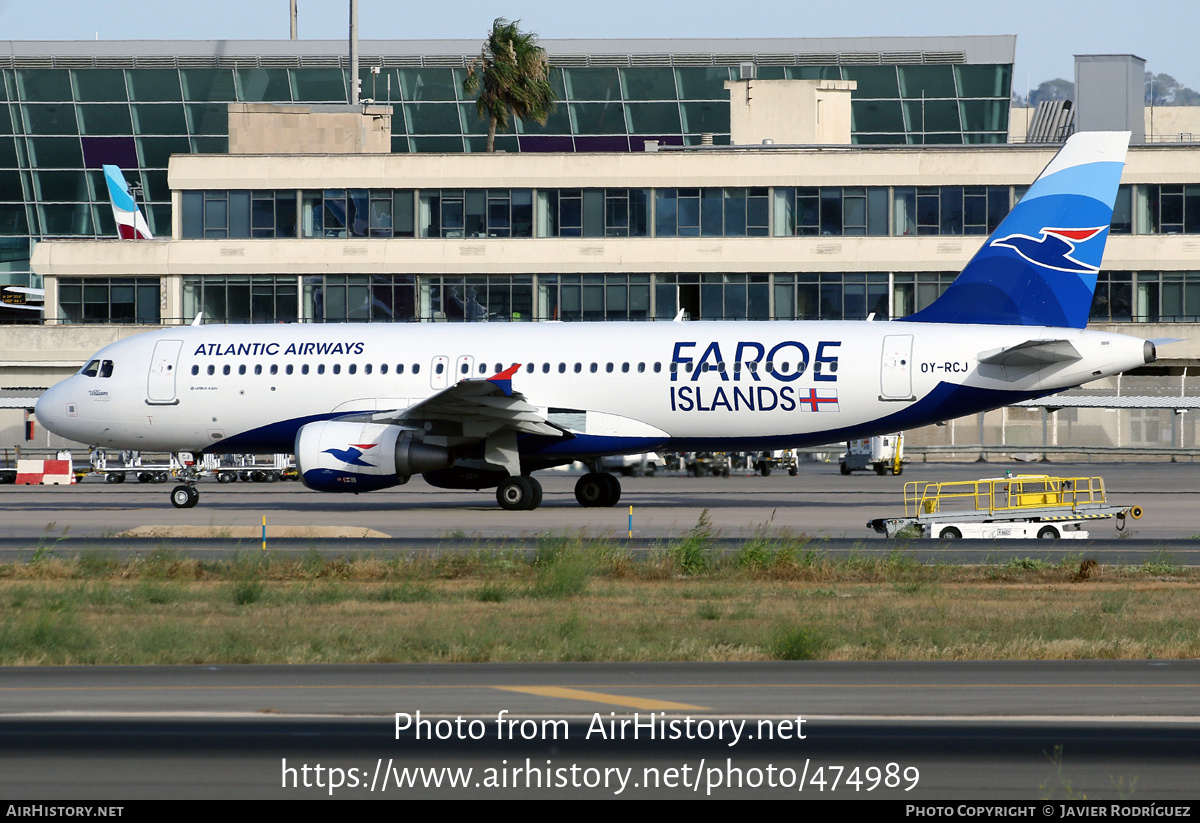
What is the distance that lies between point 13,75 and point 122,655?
82.0 metres

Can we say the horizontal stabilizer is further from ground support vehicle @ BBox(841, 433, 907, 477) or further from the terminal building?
the terminal building

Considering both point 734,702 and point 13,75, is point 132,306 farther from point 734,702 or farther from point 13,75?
point 734,702

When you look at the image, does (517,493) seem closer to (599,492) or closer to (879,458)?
(599,492)

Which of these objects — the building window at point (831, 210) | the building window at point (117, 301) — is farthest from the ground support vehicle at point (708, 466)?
the building window at point (117, 301)

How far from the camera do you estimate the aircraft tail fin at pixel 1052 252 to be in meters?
30.1

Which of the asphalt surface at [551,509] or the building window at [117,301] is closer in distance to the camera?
the asphalt surface at [551,509]

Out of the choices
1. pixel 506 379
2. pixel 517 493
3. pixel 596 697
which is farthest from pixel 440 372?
pixel 596 697

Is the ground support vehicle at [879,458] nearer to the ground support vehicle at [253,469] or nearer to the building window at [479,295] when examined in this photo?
the building window at [479,295]

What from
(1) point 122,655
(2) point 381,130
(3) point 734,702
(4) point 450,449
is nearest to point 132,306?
(2) point 381,130

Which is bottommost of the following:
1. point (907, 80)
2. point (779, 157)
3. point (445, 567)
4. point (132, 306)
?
point (445, 567)

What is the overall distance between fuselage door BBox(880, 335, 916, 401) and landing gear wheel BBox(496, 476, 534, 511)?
8124 mm

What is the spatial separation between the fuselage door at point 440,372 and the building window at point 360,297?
3177 cm

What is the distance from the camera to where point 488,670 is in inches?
476

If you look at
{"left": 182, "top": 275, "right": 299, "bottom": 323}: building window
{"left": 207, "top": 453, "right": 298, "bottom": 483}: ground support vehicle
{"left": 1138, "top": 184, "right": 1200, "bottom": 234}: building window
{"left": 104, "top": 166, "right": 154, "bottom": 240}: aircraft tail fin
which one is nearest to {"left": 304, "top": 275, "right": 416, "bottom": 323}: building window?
{"left": 182, "top": 275, "right": 299, "bottom": 323}: building window
